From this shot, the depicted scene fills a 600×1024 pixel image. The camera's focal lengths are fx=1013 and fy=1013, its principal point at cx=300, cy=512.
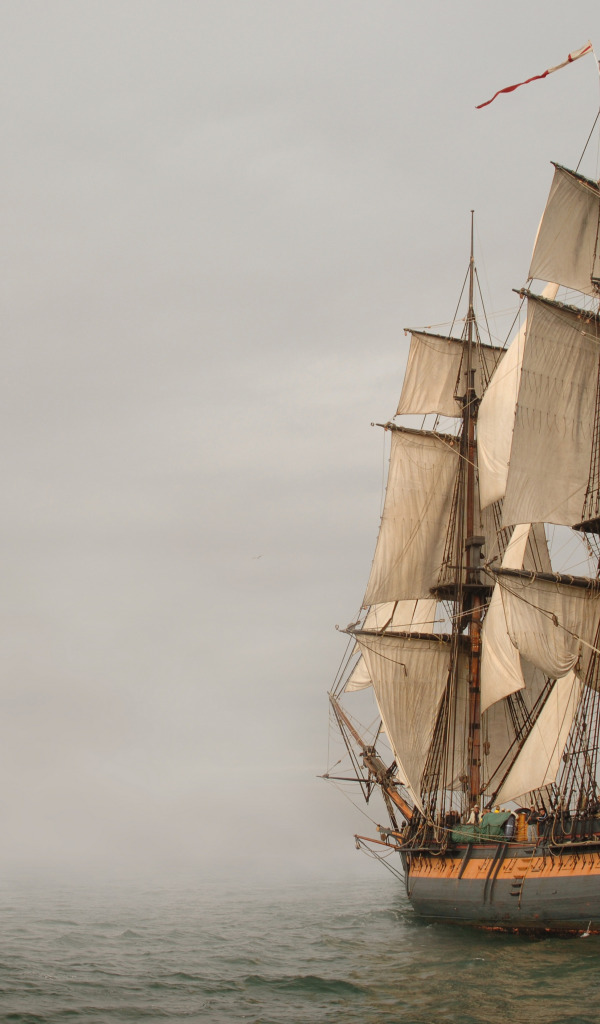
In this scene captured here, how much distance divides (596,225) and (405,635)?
21220 mm

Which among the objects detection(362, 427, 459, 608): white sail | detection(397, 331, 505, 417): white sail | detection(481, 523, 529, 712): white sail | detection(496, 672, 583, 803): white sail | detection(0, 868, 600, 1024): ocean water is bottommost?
detection(0, 868, 600, 1024): ocean water

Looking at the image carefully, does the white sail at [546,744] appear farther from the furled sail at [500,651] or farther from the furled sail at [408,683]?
the furled sail at [408,683]

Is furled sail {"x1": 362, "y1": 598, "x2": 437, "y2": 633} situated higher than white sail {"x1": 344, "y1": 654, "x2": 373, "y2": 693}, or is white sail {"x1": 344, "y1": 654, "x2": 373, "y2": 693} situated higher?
furled sail {"x1": 362, "y1": 598, "x2": 437, "y2": 633}

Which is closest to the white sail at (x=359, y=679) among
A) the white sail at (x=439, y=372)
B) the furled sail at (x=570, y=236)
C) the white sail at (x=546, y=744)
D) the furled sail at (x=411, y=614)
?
the furled sail at (x=411, y=614)

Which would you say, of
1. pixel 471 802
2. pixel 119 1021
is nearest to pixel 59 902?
pixel 471 802

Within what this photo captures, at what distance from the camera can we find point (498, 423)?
48.6m

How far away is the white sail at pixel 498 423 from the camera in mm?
46906

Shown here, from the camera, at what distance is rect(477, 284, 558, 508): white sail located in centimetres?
4691

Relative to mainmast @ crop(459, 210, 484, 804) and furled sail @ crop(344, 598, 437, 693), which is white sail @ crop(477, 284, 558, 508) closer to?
mainmast @ crop(459, 210, 484, 804)

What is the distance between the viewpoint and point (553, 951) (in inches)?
1299

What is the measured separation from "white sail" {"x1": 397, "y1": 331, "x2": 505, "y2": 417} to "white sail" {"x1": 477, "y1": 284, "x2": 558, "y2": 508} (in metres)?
5.08

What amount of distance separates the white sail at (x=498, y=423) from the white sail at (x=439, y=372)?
16.7ft

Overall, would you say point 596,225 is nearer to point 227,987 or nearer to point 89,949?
point 227,987

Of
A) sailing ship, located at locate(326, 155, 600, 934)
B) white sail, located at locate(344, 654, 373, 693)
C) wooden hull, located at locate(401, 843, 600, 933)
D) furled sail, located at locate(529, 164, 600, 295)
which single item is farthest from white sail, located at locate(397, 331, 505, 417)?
wooden hull, located at locate(401, 843, 600, 933)
